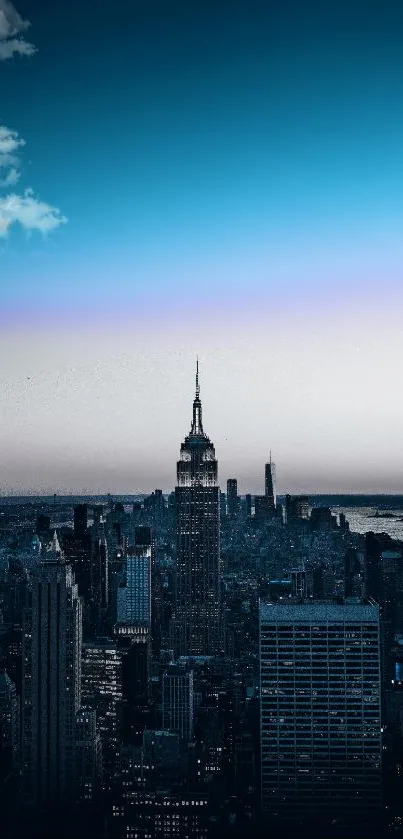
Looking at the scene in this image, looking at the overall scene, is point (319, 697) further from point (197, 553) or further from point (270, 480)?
point (197, 553)

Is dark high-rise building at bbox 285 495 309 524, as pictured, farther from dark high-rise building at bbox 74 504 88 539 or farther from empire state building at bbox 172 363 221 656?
dark high-rise building at bbox 74 504 88 539

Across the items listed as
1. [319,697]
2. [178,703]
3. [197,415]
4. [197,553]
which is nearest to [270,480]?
[197,415]

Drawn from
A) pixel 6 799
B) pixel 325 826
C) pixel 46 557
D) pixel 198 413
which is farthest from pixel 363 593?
pixel 6 799

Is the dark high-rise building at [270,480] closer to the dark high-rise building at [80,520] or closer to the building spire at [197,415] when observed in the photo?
the building spire at [197,415]

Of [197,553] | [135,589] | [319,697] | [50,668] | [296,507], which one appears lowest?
[319,697]

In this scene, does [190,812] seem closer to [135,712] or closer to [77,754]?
[77,754]

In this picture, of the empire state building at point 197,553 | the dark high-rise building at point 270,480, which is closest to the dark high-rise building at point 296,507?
the dark high-rise building at point 270,480

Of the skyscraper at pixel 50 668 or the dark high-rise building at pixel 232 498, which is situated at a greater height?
the dark high-rise building at pixel 232 498
